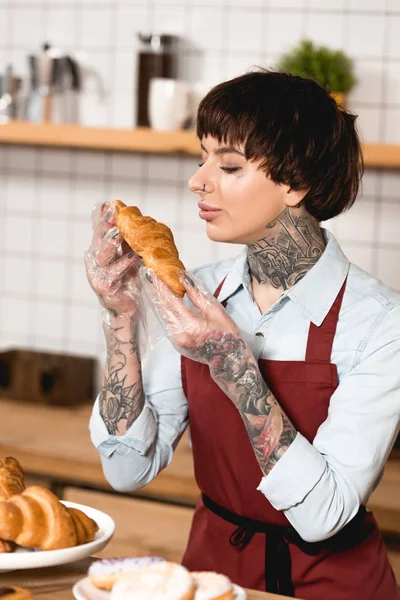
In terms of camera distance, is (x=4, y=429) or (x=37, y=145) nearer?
(x=4, y=429)

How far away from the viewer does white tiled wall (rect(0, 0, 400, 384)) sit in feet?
8.81

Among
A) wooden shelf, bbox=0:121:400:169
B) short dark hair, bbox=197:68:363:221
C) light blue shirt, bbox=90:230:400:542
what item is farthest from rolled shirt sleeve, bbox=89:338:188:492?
wooden shelf, bbox=0:121:400:169

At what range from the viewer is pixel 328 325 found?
1.55m

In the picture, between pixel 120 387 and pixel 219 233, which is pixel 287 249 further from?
pixel 120 387

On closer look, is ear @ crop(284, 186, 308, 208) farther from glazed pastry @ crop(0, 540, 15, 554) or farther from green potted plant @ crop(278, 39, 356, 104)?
green potted plant @ crop(278, 39, 356, 104)

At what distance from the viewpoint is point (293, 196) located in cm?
153

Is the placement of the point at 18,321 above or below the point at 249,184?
below

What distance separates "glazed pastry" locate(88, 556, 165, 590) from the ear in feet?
2.38

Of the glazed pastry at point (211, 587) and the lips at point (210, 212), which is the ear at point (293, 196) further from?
the glazed pastry at point (211, 587)

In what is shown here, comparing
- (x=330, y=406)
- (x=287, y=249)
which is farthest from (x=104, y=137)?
(x=330, y=406)

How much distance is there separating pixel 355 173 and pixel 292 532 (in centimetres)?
63

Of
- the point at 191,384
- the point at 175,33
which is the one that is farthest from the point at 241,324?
the point at 175,33

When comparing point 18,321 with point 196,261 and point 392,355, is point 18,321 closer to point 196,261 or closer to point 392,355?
point 196,261

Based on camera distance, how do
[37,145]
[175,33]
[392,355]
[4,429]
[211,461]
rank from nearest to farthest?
[392,355], [211,461], [4,429], [175,33], [37,145]
